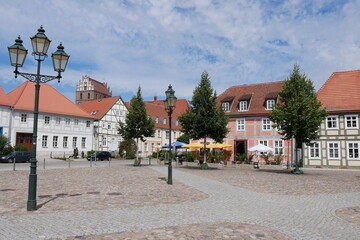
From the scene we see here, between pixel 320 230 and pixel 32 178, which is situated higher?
pixel 32 178

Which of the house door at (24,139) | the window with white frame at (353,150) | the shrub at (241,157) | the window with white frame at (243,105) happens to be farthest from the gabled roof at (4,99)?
the window with white frame at (353,150)

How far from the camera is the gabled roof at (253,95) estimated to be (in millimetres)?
36875

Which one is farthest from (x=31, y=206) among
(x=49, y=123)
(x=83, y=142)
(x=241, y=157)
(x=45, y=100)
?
(x=83, y=142)

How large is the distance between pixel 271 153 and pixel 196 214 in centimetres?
2876

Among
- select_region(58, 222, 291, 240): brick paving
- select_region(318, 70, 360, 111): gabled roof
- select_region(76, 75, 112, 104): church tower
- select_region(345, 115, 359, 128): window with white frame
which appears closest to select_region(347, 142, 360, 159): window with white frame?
select_region(345, 115, 359, 128): window with white frame

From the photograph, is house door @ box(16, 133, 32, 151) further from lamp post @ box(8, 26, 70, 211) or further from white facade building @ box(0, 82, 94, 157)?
lamp post @ box(8, 26, 70, 211)

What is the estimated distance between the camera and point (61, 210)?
8133mm

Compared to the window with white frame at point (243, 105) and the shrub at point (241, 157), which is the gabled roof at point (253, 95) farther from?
the shrub at point (241, 157)

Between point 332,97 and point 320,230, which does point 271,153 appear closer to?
point 332,97

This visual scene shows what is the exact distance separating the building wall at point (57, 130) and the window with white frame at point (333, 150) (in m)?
34.7

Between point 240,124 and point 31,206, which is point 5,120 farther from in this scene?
point 31,206

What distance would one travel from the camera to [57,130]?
147 feet

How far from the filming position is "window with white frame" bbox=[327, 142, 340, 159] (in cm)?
3080

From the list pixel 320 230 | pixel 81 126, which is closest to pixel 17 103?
pixel 81 126
